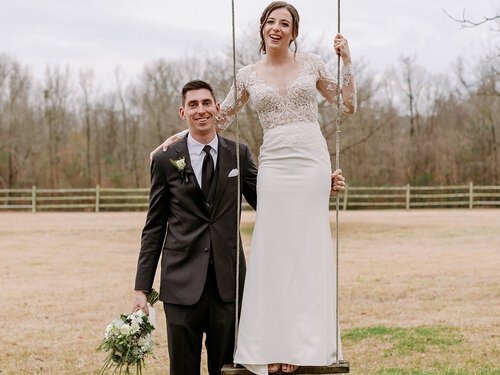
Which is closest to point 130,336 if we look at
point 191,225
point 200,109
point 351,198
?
point 191,225

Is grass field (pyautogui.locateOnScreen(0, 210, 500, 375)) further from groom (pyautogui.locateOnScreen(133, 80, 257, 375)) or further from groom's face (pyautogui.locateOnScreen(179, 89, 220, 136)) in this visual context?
groom's face (pyautogui.locateOnScreen(179, 89, 220, 136))

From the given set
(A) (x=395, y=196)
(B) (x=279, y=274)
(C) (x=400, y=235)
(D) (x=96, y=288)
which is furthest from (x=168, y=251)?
(A) (x=395, y=196)

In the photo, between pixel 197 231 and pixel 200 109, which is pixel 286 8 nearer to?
pixel 200 109

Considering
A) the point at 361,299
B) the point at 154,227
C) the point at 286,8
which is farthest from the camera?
the point at 361,299

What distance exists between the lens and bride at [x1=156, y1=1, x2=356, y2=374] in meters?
3.56

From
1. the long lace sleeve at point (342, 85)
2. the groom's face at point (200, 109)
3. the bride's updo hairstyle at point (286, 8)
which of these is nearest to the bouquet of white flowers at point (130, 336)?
the groom's face at point (200, 109)

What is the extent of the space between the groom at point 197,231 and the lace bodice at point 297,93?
223 mm

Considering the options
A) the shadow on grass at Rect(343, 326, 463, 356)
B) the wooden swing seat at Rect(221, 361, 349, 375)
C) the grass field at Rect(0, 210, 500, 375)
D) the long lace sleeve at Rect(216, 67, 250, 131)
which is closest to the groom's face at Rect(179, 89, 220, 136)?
the long lace sleeve at Rect(216, 67, 250, 131)

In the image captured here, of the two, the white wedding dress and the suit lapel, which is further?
the suit lapel

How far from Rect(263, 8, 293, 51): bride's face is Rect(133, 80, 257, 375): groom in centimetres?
40

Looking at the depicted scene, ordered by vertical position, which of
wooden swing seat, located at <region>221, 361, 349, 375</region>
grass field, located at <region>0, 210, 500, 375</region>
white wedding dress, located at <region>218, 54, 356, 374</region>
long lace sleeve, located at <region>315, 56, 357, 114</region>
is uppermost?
long lace sleeve, located at <region>315, 56, 357, 114</region>

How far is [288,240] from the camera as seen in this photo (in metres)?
3.57

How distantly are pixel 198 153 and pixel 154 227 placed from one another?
1.44 feet

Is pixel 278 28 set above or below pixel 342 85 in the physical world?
above
